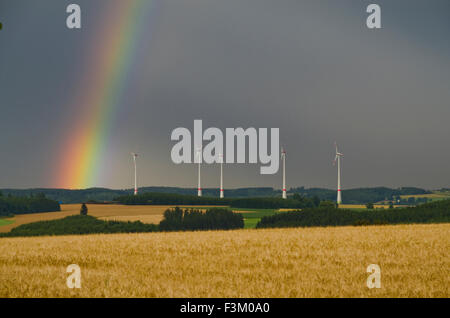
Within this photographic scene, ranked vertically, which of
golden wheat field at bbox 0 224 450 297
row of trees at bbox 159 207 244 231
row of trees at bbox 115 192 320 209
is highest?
golden wheat field at bbox 0 224 450 297

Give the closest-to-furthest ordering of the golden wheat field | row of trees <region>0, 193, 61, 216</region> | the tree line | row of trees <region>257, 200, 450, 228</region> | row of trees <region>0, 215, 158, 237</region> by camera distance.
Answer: the golden wheat field < row of trees <region>0, 215, 158, 237</region> < the tree line < row of trees <region>257, 200, 450, 228</region> < row of trees <region>0, 193, 61, 216</region>

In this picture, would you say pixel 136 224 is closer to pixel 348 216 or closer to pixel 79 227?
pixel 79 227

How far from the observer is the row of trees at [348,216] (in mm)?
80500

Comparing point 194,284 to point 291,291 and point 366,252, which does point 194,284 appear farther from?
point 366,252

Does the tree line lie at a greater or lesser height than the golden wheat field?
lesser

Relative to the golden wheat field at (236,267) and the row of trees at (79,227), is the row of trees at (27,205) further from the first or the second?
the golden wheat field at (236,267)

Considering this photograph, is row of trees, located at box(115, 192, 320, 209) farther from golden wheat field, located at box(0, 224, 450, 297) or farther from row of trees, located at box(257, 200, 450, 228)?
golden wheat field, located at box(0, 224, 450, 297)

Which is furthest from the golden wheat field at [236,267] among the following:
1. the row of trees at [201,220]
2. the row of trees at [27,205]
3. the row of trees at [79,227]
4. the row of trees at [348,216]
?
the row of trees at [27,205]

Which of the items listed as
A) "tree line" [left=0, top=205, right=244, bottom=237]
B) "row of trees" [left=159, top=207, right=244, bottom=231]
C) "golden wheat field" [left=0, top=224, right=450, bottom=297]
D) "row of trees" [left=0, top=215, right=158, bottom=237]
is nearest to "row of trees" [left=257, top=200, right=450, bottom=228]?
"row of trees" [left=159, top=207, right=244, bottom=231]

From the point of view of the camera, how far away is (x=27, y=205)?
389 feet

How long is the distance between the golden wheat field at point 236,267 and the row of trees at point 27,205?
89.0 m

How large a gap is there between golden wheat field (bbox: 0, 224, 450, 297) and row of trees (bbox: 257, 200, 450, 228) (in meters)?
48.9

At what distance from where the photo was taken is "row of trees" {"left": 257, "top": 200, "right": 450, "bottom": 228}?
80500mm

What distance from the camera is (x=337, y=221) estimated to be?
78875 millimetres
